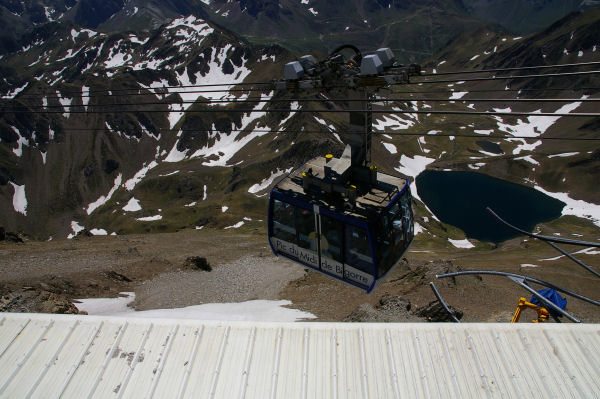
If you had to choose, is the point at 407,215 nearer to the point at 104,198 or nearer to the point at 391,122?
the point at 104,198

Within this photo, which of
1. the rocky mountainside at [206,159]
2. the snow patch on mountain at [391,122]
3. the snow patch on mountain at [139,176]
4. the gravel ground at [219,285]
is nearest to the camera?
the gravel ground at [219,285]

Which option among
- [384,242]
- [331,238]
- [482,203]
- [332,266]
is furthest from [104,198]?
[384,242]

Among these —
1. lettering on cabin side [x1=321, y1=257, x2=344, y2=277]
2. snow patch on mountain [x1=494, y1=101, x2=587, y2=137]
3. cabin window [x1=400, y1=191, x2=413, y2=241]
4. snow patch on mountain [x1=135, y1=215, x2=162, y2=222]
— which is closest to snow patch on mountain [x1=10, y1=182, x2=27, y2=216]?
snow patch on mountain [x1=135, y1=215, x2=162, y2=222]

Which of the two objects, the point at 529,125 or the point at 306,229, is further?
the point at 529,125

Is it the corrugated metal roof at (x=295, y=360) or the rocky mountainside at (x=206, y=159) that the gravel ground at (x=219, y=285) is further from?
the rocky mountainside at (x=206, y=159)

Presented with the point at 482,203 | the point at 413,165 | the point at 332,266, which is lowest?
the point at 482,203

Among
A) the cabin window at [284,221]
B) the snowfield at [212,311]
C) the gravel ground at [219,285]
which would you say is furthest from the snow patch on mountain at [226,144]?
the cabin window at [284,221]

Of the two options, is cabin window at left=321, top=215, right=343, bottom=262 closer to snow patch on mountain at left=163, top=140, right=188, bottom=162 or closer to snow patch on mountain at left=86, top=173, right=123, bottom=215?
snow patch on mountain at left=86, top=173, right=123, bottom=215

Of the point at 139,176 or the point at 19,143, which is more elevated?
the point at 19,143
